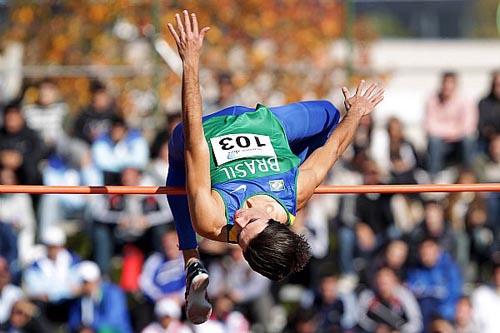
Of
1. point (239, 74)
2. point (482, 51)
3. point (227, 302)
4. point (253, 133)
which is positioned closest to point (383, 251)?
point (227, 302)

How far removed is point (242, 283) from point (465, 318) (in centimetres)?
185

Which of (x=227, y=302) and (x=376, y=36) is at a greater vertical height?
(x=376, y=36)

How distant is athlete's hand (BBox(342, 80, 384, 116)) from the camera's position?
6859 millimetres

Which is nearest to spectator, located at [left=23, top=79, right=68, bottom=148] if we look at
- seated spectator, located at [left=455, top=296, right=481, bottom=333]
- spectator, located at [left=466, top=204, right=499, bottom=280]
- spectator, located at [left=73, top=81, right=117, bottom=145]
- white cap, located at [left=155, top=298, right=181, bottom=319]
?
spectator, located at [left=73, top=81, right=117, bottom=145]

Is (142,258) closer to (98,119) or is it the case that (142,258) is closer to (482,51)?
(98,119)

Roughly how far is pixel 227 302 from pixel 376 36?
193 inches

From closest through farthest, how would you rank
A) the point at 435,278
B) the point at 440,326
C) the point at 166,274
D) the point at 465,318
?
the point at 440,326
the point at 465,318
the point at 166,274
the point at 435,278

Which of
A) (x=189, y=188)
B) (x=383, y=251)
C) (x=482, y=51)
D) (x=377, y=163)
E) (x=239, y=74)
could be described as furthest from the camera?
(x=482, y=51)

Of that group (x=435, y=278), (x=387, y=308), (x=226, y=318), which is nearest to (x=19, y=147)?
(x=226, y=318)

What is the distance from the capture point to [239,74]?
12258 mm

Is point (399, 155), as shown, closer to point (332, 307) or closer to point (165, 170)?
point (332, 307)

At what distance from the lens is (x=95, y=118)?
36.5ft

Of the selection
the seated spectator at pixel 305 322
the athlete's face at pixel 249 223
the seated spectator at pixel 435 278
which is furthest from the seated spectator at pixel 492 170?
the athlete's face at pixel 249 223

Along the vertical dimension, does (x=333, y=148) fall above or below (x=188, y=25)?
below
